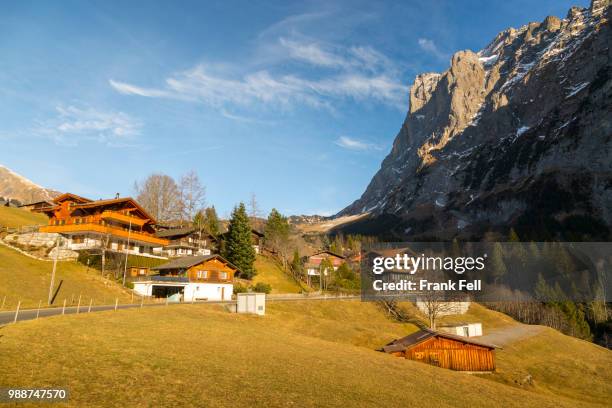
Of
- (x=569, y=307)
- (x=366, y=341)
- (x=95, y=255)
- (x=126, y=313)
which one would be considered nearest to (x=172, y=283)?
(x=95, y=255)

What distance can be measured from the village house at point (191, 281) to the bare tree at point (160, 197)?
3419 cm

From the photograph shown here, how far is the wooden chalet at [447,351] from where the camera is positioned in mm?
41906

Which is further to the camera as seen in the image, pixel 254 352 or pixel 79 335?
pixel 254 352

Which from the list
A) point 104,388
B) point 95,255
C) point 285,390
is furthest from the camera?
point 95,255

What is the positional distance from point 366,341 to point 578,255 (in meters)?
118

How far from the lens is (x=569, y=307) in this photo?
93.9 m

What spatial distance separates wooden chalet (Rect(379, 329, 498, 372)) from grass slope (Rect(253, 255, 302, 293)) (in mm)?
46884

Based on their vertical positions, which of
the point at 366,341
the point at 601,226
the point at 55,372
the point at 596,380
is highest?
the point at 601,226

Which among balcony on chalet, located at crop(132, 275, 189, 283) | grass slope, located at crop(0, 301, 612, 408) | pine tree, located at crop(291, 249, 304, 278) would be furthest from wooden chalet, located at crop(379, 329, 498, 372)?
pine tree, located at crop(291, 249, 304, 278)

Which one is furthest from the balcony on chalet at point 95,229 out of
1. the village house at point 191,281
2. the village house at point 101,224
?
the village house at point 191,281

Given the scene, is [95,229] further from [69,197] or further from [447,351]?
[447,351]

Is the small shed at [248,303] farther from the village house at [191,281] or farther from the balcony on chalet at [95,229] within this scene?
the balcony on chalet at [95,229]

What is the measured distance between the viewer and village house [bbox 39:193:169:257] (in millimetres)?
73250

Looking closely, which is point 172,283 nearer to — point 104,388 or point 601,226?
point 104,388
